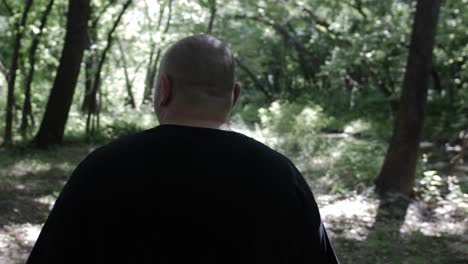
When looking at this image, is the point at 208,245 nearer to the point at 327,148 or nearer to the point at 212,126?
the point at 212,126

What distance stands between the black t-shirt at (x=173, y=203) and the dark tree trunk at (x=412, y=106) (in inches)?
270

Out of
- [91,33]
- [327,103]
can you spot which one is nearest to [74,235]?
[91,33]

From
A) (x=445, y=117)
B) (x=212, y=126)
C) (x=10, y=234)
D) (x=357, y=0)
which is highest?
(x=357, y=0)

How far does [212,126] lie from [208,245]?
0.36 meters

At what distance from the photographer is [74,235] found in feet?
5.24

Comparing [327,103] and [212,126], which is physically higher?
[212,126]

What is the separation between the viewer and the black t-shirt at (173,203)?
5.08 ft

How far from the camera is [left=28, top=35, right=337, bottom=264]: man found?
1.55 m

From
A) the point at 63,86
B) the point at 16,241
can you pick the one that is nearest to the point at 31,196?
the point at 16,241

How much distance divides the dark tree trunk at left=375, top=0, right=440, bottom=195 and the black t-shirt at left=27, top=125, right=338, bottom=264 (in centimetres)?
685

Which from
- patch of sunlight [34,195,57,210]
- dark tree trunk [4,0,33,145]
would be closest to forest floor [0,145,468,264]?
patch of sunlight [34,195,57,210]

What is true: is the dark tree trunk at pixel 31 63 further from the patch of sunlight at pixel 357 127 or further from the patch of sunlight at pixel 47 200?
the patch of sunlight at pixel 357 127

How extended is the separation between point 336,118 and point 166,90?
1871 centimetres

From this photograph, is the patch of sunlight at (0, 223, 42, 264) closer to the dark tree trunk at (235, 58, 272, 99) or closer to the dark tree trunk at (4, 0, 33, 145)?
the dark tree trunk at (4, 0, 33, 145)
